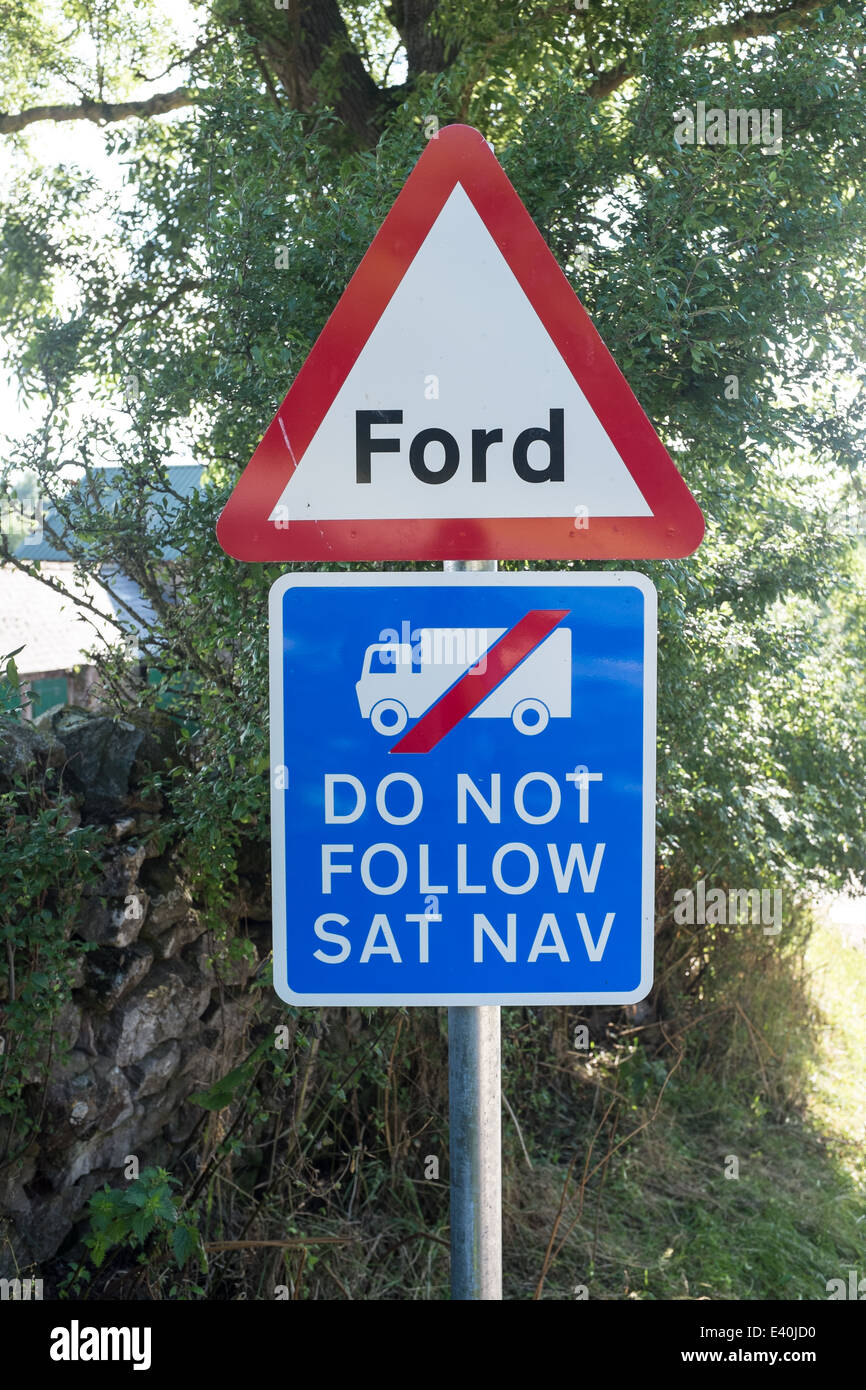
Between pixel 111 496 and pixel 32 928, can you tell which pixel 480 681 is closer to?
pixel 32 928

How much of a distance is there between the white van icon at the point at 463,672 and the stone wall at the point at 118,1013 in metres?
1.72

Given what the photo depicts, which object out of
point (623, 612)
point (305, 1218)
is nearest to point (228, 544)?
point (623, 612)

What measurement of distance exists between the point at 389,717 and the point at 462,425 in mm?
422

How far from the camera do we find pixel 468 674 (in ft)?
4.58

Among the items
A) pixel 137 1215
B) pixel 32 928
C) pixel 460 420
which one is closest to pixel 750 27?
pixel 460 420

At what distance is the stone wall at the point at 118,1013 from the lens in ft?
8.67

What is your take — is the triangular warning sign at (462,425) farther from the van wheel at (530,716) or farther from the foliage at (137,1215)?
the foliage at (137,1215)

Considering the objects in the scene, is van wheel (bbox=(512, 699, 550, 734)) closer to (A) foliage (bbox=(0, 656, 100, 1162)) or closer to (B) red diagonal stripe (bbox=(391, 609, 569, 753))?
(B) red diagonal stripe (bbox=(391, 609, 569, 753))

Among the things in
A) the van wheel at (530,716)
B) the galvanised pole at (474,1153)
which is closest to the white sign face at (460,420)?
the van wheel at (530,716)

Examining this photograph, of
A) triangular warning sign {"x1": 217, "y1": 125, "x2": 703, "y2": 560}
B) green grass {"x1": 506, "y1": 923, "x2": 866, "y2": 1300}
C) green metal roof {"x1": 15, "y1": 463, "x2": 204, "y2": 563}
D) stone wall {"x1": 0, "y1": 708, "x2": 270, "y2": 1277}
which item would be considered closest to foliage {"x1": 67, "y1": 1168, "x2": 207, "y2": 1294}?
stone wall {"x1": 0, "y1": 708, "x2": 270, "y2": 1277}

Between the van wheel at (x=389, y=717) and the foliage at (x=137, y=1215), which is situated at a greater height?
the van wheel at (x=389, y=717)

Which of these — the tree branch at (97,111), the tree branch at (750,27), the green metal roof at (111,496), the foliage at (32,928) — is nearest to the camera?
the foliage at (32,928)

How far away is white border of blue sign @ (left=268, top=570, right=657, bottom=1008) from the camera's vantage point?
4.56 ft

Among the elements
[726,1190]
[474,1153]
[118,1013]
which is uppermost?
[118,1013]
